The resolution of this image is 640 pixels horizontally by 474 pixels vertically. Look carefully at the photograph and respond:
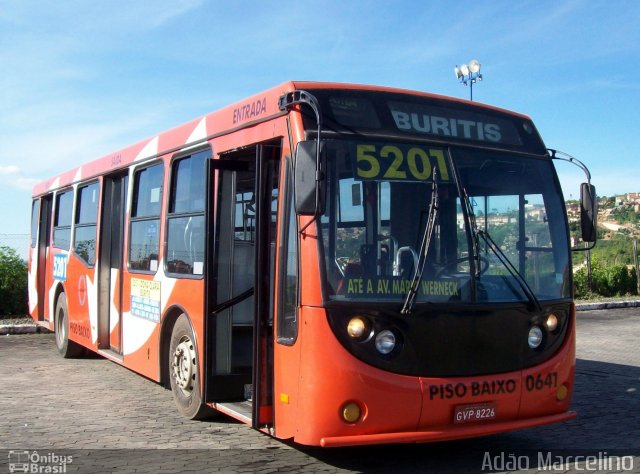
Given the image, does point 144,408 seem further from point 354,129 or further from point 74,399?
point 354,129

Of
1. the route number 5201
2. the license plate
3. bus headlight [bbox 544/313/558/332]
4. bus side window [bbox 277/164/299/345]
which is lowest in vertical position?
the license plate

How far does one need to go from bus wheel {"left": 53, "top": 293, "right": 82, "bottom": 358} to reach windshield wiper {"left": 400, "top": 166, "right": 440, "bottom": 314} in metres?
7.92

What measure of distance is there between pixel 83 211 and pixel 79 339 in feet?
6.33

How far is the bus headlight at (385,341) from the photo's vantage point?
528cm

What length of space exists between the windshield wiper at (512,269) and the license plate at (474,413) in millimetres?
892

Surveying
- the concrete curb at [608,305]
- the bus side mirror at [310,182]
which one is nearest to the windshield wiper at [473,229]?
the bus side mirror at [310,182]

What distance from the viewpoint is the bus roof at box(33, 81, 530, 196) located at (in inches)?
230

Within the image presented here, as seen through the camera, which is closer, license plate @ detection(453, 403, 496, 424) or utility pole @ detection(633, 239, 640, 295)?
license plate @ detection(453, 403, 496, 424)

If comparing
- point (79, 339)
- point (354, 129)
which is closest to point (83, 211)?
point (79, 339)

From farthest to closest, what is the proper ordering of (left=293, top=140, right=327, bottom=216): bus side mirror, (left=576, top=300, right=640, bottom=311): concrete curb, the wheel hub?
(left=576, top=300, right=640, bottom=311): concrete curb
the wheel hub
(left=293, top=140, right=327, bottom=216): bus side mirror

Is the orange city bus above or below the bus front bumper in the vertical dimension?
above

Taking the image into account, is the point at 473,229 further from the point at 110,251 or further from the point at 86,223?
the point at 86,223

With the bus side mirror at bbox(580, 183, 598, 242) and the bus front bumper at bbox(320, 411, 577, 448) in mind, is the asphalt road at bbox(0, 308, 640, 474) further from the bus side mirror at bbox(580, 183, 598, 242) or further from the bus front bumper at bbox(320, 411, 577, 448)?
the bus side mirror at bbox(580, 183, 598, 242)

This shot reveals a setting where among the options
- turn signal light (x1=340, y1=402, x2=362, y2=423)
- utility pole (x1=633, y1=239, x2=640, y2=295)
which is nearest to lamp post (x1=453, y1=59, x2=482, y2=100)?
utility pole (x1=633, y1=239, x2=640, y2=295)
